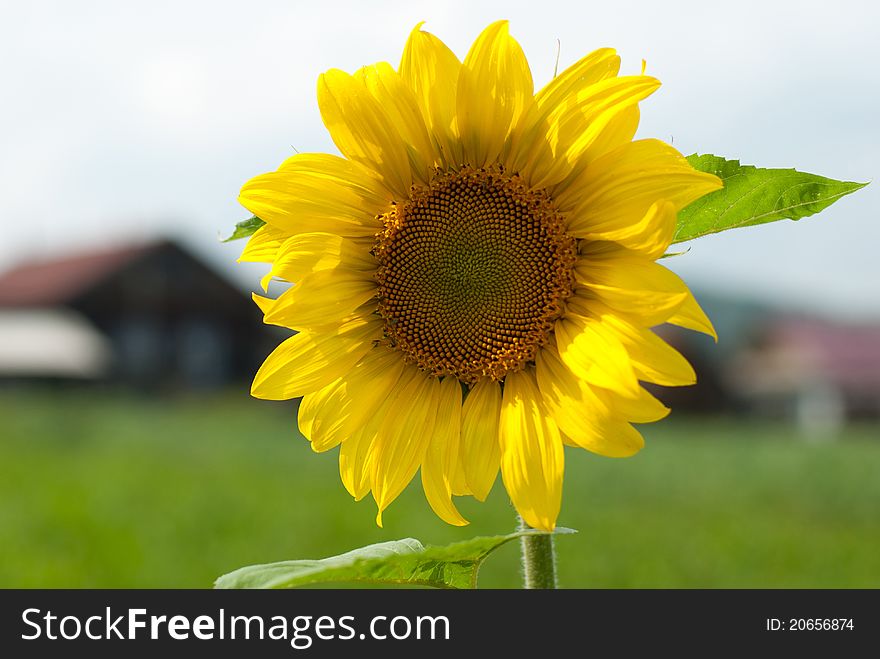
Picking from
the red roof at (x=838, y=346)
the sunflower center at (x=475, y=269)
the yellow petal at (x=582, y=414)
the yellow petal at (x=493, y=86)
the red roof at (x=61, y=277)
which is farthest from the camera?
the red roof at (x=838, y=346)

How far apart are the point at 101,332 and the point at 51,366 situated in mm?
2009

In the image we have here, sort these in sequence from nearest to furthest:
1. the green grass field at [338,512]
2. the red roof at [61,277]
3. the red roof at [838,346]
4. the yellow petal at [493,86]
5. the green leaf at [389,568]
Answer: the green leaf at [389,568] → the yellow petal at [493,86] → the green grass field at [338,512] → the red roof at [61,277] → the red roof at [838,346]

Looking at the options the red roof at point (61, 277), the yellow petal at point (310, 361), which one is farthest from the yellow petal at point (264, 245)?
the red roof at point (61, 277)

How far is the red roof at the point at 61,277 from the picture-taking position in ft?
115

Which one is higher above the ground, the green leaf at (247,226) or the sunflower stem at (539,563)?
the green leaf at (247,226)

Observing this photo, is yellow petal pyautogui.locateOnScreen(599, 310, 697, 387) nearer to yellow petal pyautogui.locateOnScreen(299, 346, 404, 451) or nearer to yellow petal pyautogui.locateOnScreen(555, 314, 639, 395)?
yellow petal pyautogui.locateOnScreen(555, 314, 639, 395)

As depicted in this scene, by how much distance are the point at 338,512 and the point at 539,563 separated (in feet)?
32.4

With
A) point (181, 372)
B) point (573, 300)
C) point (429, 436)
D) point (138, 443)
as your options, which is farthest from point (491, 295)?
point (181, 372)

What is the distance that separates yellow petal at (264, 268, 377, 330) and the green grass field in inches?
156

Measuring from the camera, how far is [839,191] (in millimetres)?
1558

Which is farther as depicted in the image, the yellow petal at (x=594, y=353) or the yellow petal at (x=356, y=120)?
the yellow petal at (x=356, y=120)

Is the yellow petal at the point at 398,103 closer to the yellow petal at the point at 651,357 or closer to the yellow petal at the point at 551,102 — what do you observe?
the yellow petal at the point at 551,102

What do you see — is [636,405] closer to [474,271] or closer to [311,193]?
[474,271]

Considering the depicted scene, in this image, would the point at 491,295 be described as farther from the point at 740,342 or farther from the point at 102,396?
the point at 740,342
